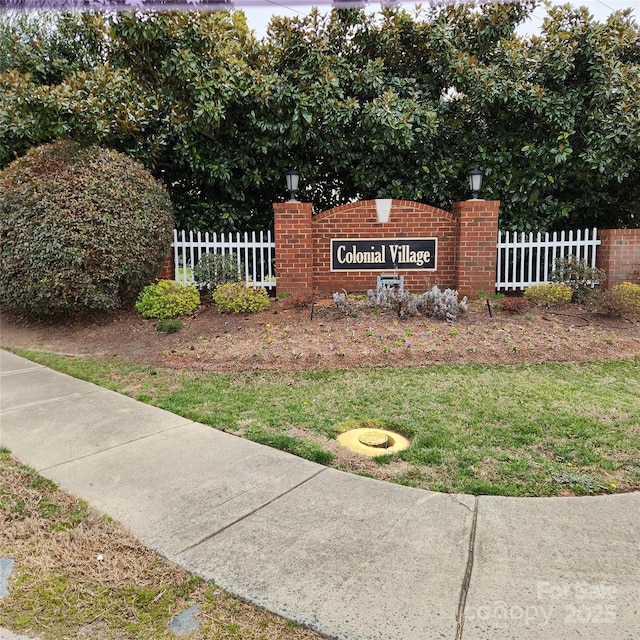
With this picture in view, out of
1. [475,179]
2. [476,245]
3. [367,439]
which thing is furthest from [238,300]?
[475,179]

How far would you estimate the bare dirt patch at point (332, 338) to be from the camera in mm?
5535

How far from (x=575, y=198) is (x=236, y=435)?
918 cm

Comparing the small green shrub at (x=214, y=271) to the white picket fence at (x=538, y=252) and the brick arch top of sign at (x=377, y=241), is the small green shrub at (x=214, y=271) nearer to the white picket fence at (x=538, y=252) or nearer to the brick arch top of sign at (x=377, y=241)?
the brick arch top of sign at (x=377, y=241)

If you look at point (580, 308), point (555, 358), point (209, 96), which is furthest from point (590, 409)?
point (209, 96)

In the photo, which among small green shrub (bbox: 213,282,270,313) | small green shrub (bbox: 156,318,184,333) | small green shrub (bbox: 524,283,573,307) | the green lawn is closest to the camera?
the green lawn

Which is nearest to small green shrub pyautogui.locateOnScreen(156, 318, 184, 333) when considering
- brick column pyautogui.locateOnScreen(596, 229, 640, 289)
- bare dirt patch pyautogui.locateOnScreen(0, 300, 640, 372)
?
bare dirt patch pyautogui.locateOnScreen(0, 300, 640, 372)

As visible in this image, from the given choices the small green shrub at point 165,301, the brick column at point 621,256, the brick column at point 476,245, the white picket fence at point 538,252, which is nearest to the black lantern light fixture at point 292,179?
the small green shrub at point 165,301

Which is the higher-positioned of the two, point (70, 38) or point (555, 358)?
point (70, 38)

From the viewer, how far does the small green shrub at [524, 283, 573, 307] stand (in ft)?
25.5

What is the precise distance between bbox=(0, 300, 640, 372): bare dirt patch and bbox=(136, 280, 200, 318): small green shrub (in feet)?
0.50

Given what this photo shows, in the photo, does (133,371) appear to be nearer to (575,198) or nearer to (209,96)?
(209,96)

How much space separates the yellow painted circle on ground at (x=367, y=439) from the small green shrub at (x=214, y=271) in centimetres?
539

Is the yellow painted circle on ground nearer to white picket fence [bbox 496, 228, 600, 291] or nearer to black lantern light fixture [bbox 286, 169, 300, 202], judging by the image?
black lantern light fixture [bbox 286, 169, 300, 202]

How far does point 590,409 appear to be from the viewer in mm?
4023
